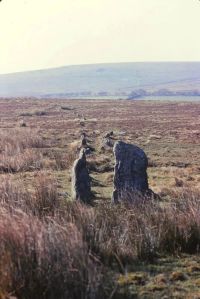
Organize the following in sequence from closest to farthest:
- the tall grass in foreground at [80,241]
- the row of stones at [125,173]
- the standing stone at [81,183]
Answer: the tall grass in foreground at [80,241] < the standing stone at [81,183] < the row of stones at [125,173]

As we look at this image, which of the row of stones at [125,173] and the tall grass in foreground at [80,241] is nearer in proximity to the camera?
the tall grass in foreground at [80,241]

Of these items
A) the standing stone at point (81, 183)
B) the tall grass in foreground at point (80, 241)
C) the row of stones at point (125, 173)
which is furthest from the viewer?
the row of stones at point (125, 173)

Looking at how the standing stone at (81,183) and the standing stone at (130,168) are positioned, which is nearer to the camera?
the standing stone at (81,183)

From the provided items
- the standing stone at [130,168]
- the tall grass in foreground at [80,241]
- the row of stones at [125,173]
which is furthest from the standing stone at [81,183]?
the tall grass in foreground at [80,241]

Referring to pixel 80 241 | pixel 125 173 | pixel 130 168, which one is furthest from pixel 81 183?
pixel 80 241

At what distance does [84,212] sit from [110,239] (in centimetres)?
115

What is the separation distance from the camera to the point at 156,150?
3244 centimetres

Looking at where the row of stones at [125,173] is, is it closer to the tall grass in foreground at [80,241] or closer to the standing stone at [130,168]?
the standing stone at [130,168]

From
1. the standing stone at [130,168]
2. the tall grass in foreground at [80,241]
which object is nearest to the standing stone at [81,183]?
the standing stone at [130,168]

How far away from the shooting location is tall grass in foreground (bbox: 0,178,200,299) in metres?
6.52

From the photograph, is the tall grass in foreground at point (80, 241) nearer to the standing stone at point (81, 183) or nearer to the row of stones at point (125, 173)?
the standing stone at point (81, 183)

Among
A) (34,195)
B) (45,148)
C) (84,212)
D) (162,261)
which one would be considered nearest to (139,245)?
(162,261)

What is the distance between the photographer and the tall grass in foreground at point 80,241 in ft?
21.4

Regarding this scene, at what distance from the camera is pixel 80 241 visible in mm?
6879
